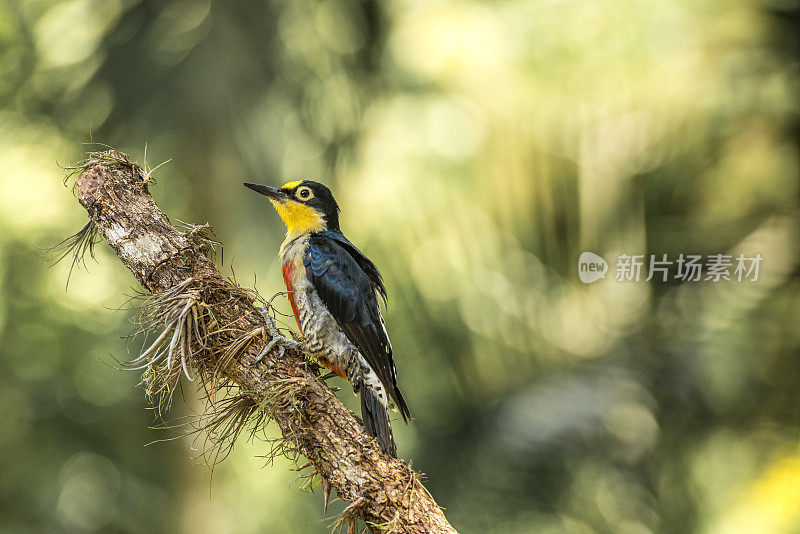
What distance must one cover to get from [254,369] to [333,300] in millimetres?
365

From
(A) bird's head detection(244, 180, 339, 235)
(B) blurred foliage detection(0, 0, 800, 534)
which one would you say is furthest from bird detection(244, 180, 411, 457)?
(B) blurred foliage detection(0, 0, 800, 534)

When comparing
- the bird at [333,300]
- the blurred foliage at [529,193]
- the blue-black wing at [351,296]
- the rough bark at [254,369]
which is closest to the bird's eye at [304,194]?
the bird at [333,300]

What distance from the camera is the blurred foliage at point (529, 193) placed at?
4371 millimetres

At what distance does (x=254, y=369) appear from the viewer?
1666mm

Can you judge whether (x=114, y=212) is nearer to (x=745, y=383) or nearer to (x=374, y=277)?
(x=374, y=277)

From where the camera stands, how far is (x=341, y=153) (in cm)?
455

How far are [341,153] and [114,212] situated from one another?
9.71ft

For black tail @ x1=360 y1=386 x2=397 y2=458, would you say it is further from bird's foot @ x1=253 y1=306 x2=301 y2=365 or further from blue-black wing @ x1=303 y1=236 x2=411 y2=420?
bird's foot @ x1=253 y1=306 x2=301 y2=365

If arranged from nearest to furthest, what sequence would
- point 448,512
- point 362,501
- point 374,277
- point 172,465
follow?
point 362,501
point 374,277
point 448,512
point 172,465

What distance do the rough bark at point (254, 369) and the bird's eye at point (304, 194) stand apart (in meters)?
0.41

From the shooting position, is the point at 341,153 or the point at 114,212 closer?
the point at 114,212

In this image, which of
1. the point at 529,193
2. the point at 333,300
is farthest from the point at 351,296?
the point at 529,193

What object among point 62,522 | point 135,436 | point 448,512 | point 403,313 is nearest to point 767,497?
point 448,512

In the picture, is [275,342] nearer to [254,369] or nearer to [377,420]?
[254,369]
